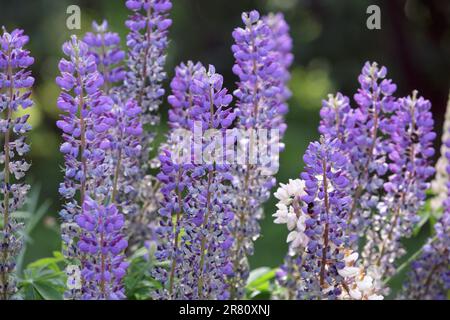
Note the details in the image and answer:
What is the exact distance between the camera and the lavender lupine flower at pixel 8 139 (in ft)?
7.09

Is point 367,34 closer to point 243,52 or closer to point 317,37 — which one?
point 317,37

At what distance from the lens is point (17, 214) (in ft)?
9.28

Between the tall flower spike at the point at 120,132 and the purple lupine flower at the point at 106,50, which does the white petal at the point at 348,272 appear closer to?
the tall flower spike at the point at 120,132

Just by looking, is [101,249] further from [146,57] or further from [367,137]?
[367,137]

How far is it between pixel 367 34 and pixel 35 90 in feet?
12.2

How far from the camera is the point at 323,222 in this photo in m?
2.22

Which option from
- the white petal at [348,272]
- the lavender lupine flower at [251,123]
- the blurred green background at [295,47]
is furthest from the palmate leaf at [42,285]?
the blurred green background at [295,47]

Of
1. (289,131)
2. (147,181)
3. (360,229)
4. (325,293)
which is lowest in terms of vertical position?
(325,293)

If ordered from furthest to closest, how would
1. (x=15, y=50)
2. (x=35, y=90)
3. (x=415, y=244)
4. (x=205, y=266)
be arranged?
(x=35, y=90) → (x=415, y=244) → (x=205, y=266) → (x=15, y=50)

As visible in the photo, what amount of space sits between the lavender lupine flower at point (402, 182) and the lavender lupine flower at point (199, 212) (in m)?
0.64

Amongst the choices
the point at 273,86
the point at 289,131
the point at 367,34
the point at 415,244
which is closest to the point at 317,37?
the point at 367,34

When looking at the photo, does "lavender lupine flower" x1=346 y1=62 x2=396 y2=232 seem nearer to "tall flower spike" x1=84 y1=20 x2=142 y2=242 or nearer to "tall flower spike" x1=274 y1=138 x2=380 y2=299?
"tall flower spike" x1=274 y1=138 x2=380 y2=299

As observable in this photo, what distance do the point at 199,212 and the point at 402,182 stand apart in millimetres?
823

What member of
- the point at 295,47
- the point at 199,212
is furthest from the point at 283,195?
the point at 295,47
